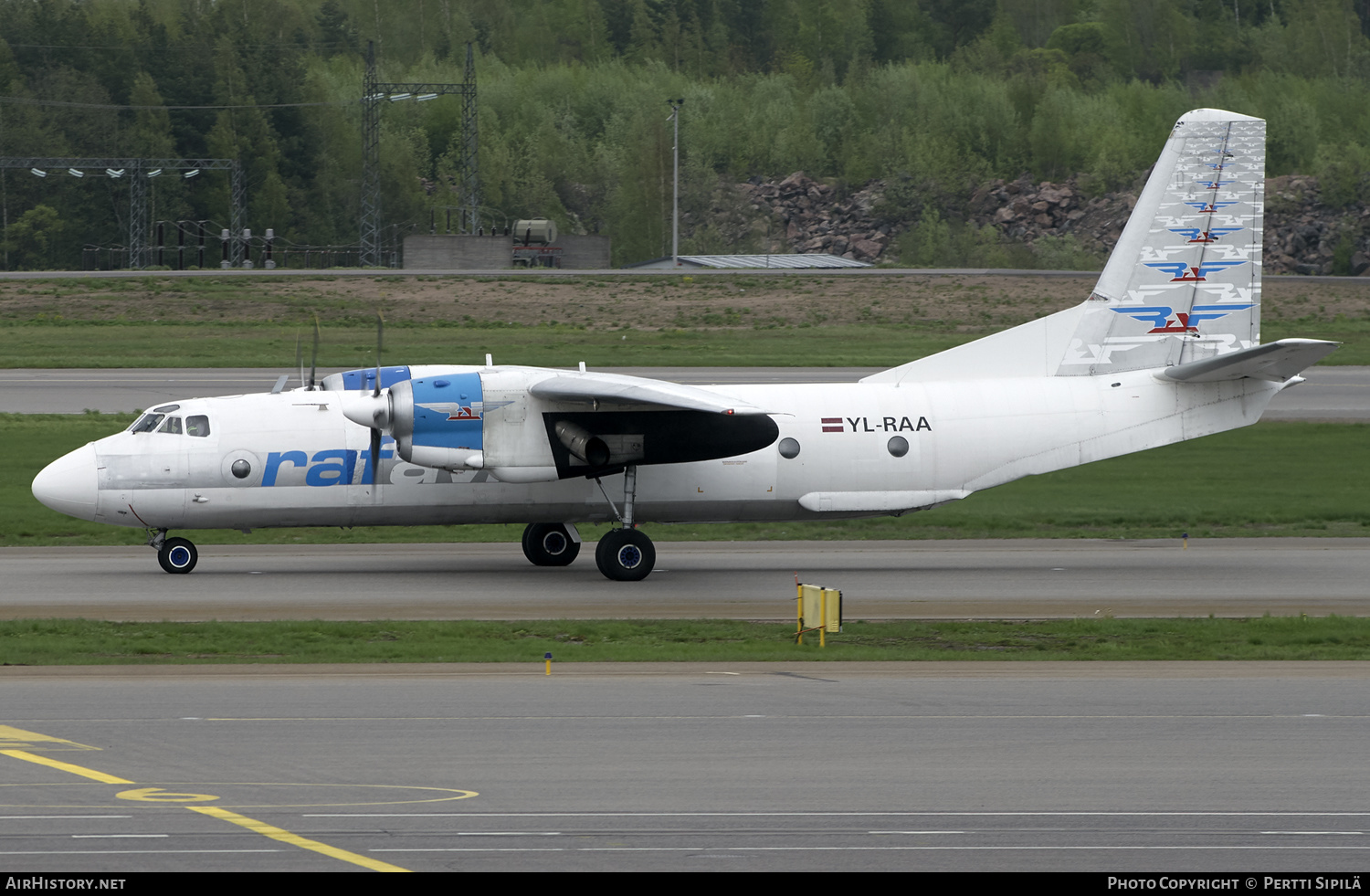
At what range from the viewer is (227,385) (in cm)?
4616

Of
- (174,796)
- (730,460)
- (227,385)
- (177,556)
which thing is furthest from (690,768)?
(227,385)

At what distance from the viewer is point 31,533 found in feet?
94.0

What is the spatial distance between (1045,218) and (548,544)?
314ft

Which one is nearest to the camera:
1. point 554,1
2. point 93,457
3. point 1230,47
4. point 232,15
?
point 93,457

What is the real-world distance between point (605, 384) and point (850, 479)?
4.73m

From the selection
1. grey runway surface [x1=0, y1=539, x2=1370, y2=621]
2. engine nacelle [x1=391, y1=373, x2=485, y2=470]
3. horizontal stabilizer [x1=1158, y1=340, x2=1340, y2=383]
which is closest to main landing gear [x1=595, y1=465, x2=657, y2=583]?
grey runway surface [x1=0, y1=539, x2=1370, y2=621]

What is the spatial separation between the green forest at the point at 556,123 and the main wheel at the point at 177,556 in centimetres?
8828

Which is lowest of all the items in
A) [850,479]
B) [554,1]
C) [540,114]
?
[850,479]

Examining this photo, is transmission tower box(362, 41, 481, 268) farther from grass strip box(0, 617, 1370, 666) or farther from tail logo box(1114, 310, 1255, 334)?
grass strip box(0, 617, 1370, 666)

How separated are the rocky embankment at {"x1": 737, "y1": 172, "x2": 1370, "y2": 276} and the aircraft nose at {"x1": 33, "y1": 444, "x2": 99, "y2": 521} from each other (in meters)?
93.5

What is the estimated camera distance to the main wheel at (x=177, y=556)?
78.5 ft

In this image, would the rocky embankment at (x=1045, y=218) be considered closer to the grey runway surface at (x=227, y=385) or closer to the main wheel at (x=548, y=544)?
the grey runway surface at (x=227, y=385)
